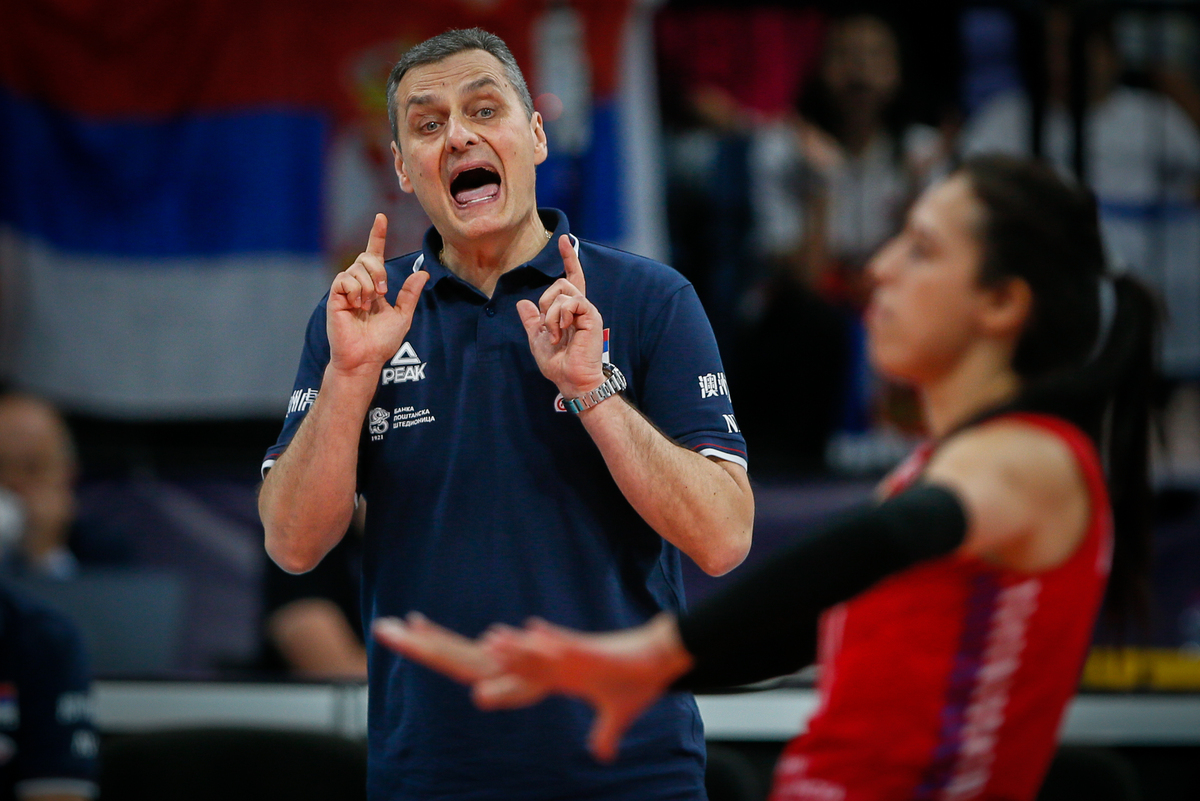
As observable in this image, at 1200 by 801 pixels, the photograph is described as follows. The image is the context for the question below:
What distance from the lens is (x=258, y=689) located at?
3771mm

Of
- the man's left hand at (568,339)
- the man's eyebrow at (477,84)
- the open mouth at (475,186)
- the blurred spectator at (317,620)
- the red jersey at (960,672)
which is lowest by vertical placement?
the blurred spectator at (317,620)

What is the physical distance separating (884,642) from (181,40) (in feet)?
15.1

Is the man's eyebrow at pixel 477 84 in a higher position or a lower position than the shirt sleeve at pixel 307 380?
higher

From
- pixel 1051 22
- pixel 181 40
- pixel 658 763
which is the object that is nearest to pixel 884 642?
pixel 658 763

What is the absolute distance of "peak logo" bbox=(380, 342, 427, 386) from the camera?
2264 millimetres

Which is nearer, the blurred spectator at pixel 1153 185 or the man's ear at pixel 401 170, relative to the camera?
the man's ear at pixel 401 170

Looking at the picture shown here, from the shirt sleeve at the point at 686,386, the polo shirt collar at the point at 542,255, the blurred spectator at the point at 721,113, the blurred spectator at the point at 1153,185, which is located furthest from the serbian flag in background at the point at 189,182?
the shirt sleeve at the point at 686,386

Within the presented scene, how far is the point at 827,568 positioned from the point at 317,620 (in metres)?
Result: 3.31

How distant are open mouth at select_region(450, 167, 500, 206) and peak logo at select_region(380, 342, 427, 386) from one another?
0.27m

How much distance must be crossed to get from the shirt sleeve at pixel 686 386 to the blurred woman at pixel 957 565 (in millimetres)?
590

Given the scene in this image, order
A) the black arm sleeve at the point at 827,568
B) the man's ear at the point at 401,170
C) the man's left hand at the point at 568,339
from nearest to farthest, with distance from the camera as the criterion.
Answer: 1. the black arm sleeve at the point at 827,568
2. the man's left hand at the point at 568,339
3. the man's ear at the point at 401,170

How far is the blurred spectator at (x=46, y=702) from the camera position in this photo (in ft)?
10.6

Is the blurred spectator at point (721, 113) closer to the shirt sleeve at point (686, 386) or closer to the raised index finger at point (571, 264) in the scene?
the shirt sleeve at point (686, 386)

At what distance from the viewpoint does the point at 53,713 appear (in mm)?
A: 3258
